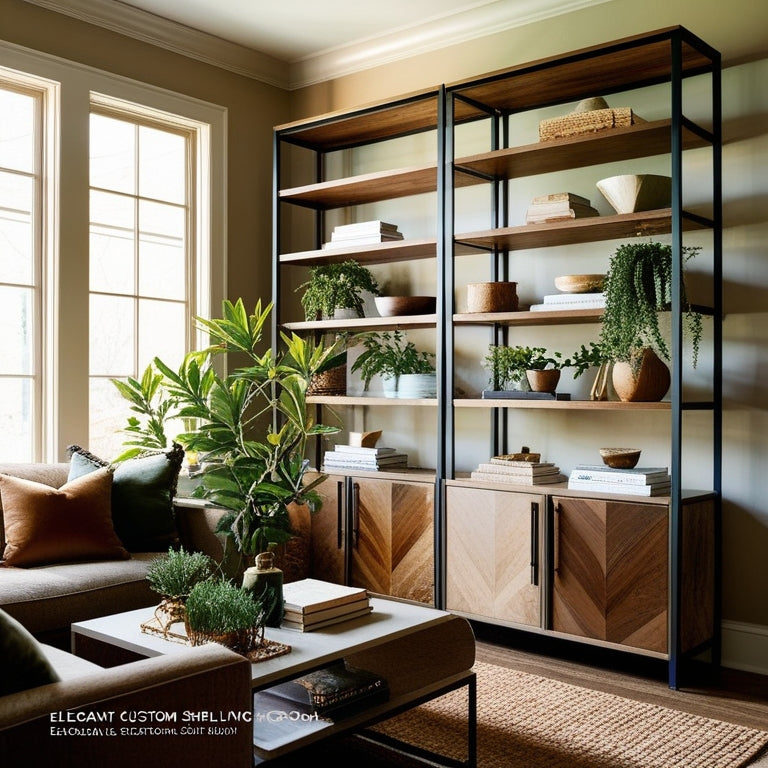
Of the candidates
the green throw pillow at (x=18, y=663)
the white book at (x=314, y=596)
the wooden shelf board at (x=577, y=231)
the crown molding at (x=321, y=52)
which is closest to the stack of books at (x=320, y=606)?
the white book at (x=314, y=596)

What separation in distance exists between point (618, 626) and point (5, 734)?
7.60 feet

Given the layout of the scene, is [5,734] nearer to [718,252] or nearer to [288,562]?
[288,562]

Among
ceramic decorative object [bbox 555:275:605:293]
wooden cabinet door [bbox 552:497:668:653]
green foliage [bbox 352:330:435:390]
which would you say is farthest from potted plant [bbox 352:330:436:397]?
wooden cabinet door [bbox 552:497:668:653]

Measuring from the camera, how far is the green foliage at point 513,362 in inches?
144

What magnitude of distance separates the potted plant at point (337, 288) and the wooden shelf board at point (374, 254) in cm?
6

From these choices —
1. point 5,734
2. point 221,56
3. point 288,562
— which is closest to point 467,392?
point 288,562

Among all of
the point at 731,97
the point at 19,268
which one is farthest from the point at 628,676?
the point at 19,268

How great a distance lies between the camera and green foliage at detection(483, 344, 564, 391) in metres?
3.65

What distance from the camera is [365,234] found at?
4.06 m

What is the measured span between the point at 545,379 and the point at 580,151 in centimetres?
91

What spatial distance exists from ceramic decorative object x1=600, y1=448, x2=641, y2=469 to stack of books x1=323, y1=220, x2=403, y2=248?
4.67 ft

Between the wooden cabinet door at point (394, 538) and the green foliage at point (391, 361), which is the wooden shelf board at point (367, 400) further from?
the wooden cabinet door at point (394, 538)

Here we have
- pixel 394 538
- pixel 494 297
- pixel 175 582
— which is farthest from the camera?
pixel 394 538

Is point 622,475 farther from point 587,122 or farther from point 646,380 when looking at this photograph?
point 587,122
